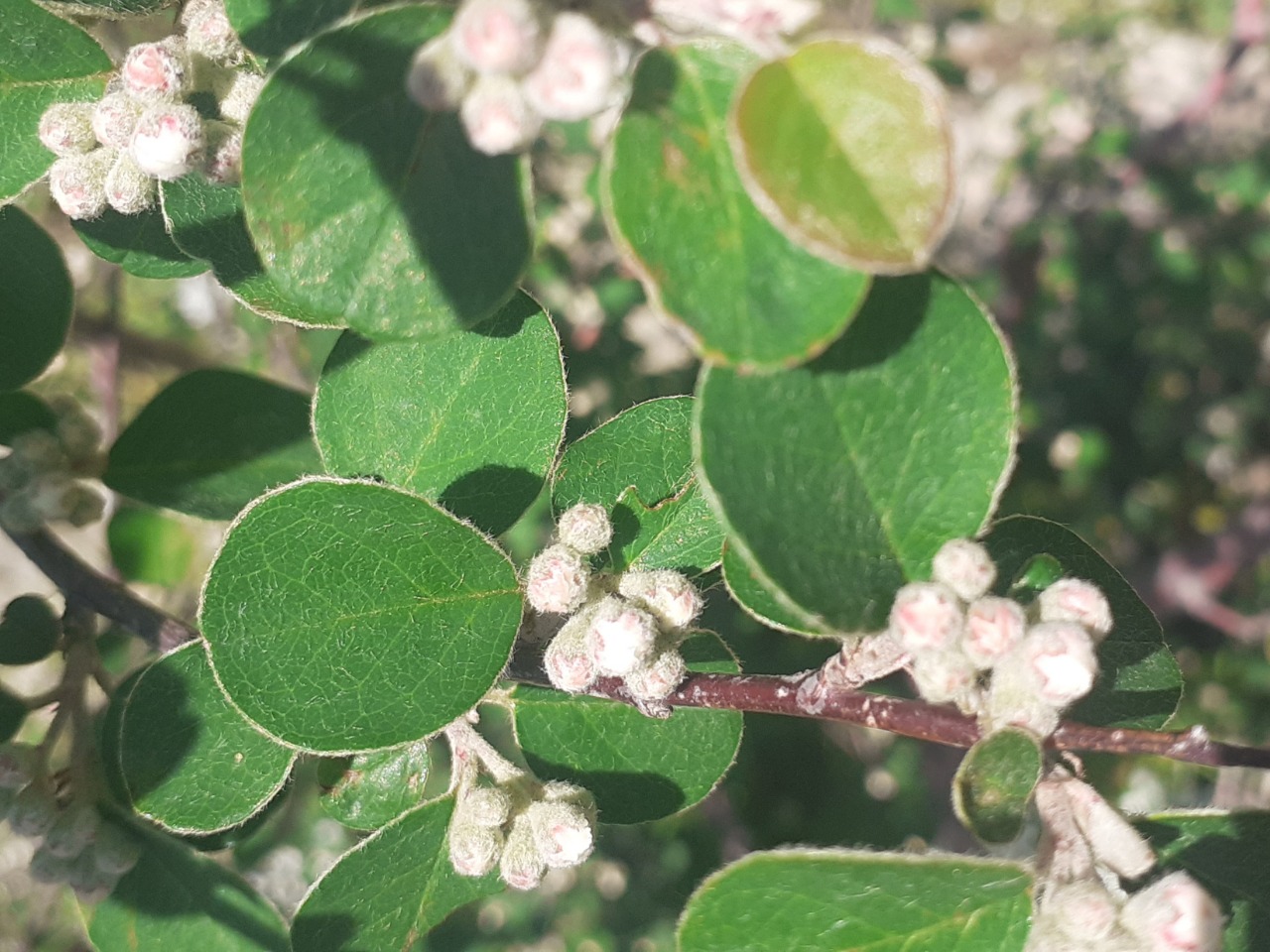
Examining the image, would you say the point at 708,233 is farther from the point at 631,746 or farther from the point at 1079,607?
the point at 631,746

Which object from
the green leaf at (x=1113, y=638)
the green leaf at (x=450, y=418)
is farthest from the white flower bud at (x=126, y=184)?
the green leaf at (x=1113, y=638)

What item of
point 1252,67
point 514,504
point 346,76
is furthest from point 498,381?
point 1252,67

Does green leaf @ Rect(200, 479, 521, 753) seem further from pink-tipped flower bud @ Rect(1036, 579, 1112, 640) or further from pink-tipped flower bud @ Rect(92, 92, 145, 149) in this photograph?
pink-tipped flower bud @ Rect(1036, 579, 1112, 640)

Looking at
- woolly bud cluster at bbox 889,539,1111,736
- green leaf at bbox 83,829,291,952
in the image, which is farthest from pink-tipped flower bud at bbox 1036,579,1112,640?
green leaf at bbox 83,829,291,952

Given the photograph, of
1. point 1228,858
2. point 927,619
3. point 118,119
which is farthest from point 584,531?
point 1228,858

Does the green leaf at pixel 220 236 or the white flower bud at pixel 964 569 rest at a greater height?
the green leaf at pixel 220 236

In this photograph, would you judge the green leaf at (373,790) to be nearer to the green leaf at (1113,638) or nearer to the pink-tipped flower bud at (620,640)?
the pink-tipped flower bud at (620,640)

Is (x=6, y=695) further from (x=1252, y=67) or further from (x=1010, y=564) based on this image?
(x=1252, y=67)
